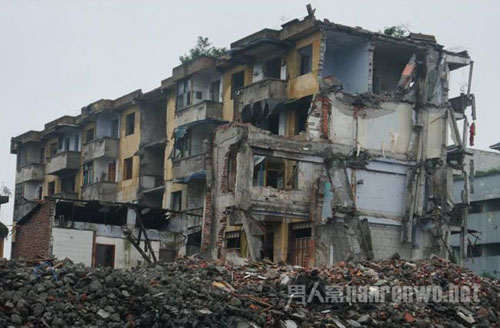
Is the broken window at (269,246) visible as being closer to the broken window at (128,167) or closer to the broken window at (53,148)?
the broken window at (128,167)

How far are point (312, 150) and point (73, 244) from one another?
10.2 m

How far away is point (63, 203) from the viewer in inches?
1512

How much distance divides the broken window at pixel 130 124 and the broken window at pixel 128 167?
138 centimetres

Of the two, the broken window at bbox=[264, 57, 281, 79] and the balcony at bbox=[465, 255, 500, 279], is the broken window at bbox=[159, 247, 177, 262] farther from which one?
the balcony at bbox=[465, 255, 500, 279]

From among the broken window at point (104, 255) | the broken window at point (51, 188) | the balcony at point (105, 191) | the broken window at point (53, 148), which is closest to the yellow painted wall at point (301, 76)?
the broken window at point (104, 255)

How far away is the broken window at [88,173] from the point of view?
169ft

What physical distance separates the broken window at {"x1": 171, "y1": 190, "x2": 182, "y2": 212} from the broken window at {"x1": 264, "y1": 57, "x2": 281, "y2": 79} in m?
7.83

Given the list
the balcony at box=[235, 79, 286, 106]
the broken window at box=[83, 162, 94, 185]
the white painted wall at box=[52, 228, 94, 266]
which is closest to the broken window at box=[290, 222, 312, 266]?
the balcony at box=[235, 79, 286, 106]

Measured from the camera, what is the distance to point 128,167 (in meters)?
49.4

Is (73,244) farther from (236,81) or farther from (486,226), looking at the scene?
(486,226)

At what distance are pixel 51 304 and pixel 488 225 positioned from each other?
32.9 meters

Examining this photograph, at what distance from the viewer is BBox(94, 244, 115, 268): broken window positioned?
3850 centimetres

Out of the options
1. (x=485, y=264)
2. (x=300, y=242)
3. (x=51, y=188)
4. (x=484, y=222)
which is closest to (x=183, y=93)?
(x=300, y=242)

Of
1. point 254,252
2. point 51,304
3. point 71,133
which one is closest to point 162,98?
point 71,133
